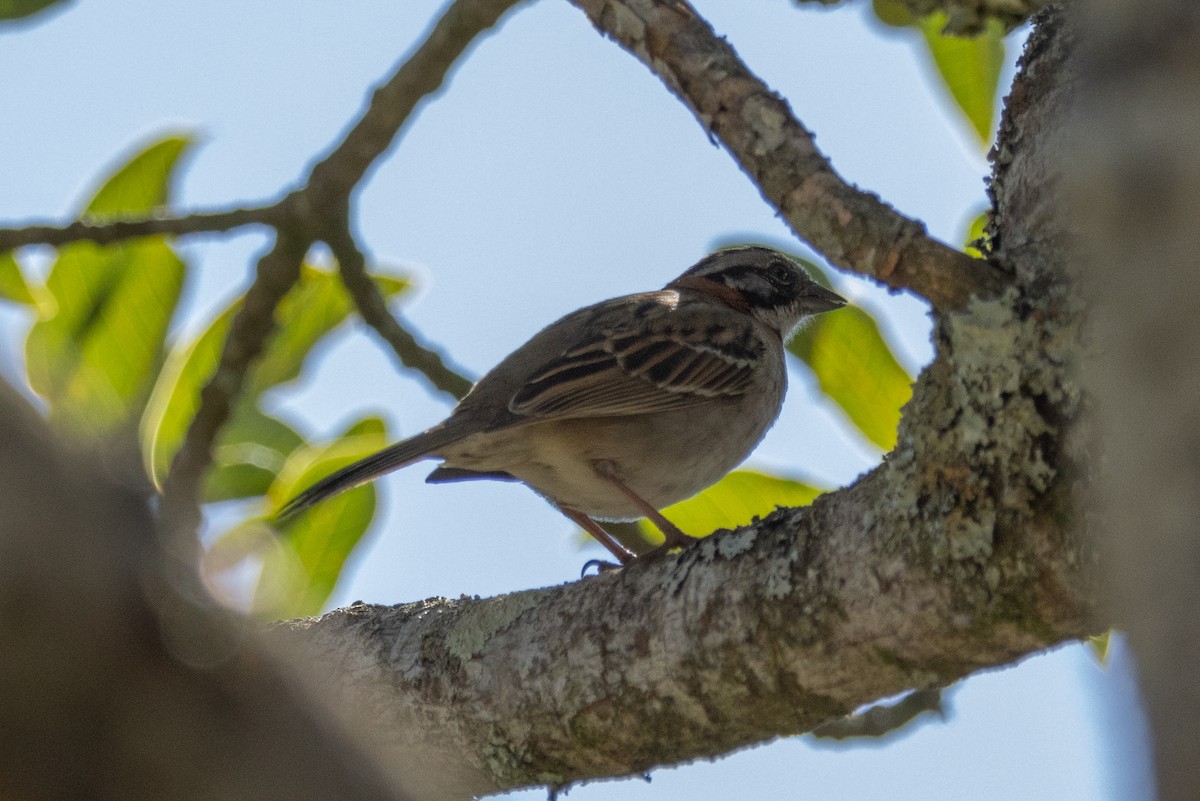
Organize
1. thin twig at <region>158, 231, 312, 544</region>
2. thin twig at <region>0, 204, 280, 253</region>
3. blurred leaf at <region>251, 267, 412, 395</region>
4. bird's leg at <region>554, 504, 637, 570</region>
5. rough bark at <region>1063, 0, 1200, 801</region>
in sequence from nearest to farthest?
rough bark at <region>1063, 0, 1200, 801</region>, thin twig at <region>158, 231, 312, 544</region>, thin twig at <region>0, 204, 280, 253</region>, bird's leg at <region>554, 504, 637, 570</region>, blurred leaf at <region>251, 267, 412, 395</region>

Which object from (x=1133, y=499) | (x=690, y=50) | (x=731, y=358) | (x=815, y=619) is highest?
(x=731, y=358)

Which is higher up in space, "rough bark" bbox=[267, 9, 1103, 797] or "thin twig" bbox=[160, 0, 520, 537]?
"thin twig" bbox=[160, 0, 520, 537]

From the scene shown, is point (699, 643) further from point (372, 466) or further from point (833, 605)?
point (372, 466)

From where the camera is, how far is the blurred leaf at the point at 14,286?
15.4ft

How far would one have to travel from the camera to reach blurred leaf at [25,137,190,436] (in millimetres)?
4547

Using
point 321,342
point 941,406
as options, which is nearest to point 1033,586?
point 941,406

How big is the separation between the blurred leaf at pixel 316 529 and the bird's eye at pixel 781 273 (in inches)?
94.9

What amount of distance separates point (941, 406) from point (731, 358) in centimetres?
309

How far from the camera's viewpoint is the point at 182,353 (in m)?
4.84

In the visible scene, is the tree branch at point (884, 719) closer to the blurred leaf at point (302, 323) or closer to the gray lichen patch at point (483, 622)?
the gray lichen patch at point (483, 622)

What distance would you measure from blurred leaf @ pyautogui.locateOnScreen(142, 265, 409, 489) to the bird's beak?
211 cm

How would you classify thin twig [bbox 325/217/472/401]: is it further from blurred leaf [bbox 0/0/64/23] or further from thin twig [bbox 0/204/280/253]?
blurred leaf [bbox 0/0/64/23]

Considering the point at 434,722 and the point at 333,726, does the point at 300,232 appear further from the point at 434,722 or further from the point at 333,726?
the point at 333,726

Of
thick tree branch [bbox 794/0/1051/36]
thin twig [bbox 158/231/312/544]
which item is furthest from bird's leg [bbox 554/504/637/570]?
thick tree branch [bbox 794/0/1051/36]
